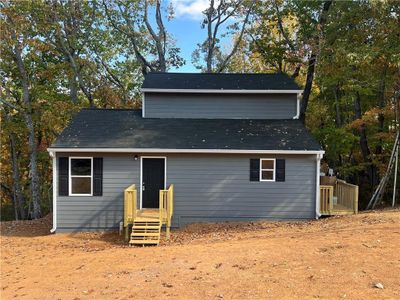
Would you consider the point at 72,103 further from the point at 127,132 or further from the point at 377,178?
the point at 377,178

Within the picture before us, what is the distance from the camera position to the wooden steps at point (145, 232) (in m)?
10.5

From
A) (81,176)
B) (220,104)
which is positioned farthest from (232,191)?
(81,176)

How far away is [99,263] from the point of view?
817cm

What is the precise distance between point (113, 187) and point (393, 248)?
347 inches

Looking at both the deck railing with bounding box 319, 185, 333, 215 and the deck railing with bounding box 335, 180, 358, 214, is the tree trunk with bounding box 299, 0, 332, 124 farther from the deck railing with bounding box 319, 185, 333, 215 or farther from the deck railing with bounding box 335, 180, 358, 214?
the deck railing with bounding box 319, 185, 333, 215

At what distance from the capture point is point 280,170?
41.6ft

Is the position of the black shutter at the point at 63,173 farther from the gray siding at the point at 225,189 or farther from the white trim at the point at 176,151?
the gray siding at the point at 225,189

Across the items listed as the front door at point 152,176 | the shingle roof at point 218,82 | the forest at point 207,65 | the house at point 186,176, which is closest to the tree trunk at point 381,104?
the forest at point 207,65

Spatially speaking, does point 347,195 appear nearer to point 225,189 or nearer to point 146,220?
point 225,189

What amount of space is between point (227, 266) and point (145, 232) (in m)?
4.47

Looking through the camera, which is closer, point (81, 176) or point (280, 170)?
point (81, 176)

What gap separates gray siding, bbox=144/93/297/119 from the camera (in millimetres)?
15273

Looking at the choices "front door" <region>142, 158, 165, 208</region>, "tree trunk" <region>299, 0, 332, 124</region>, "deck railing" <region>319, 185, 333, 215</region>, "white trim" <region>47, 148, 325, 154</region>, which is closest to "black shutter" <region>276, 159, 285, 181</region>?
"white trim" <region>47, 148, 325, 154</region>

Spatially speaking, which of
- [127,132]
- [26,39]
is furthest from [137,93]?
[127,132]
